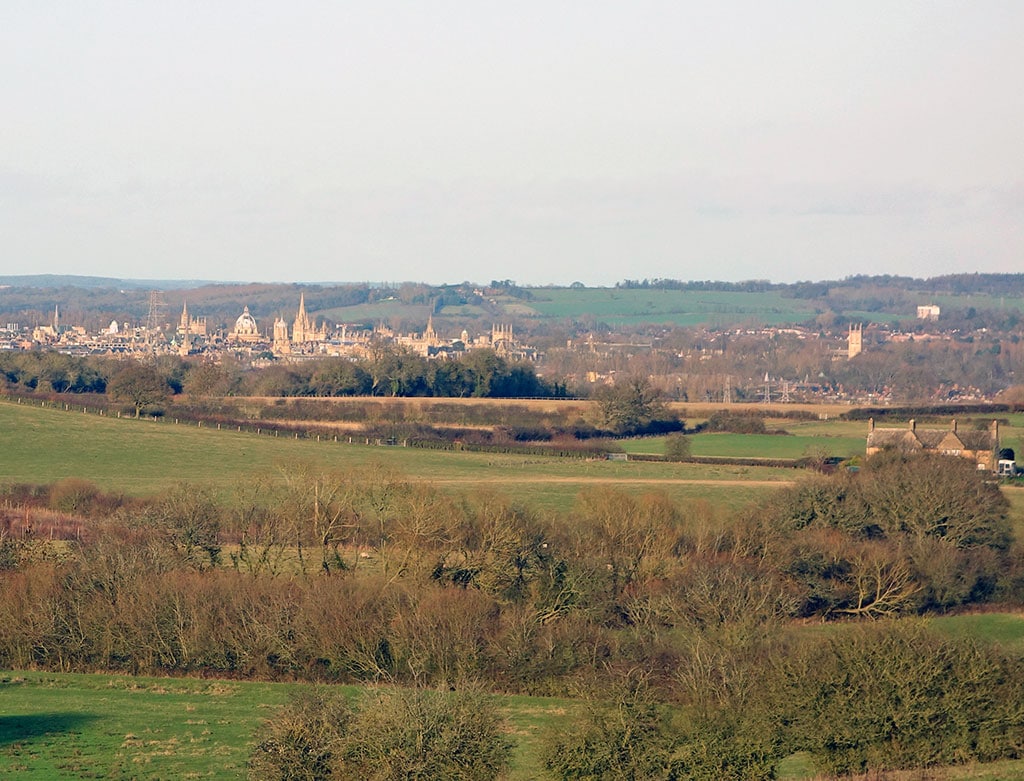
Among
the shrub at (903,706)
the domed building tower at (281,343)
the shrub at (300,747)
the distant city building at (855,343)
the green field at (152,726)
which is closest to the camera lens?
the shrub at (300,747)

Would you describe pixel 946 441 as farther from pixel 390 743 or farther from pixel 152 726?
pixel 390 743

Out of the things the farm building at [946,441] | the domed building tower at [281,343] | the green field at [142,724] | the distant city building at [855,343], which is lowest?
the green field at [142,724]

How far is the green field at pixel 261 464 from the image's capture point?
46.7 metres

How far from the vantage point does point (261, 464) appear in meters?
52.4

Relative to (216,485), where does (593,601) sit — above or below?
below

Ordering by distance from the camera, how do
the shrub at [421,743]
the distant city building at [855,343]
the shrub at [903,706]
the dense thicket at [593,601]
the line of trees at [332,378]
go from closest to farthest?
1. the shrub at [421,743]
2. the shrub at [903,706]
3. the dense thicket at [593,601]
4. the line of trees at [332,378]
5. the distant city building at [855,343]

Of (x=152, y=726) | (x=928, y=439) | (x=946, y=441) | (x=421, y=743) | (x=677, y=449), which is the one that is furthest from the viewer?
(x=928, y=439)

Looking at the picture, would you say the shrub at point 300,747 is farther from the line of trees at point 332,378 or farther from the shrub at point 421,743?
the line of trees at point 332,378

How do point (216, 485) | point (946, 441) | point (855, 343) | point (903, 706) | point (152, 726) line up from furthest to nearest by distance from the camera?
point (855, 343)
point (946, 441)
point (216, 485)
point (152, 726)
point (903, 706)

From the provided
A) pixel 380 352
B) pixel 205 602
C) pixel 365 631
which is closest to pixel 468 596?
pixel 365 631

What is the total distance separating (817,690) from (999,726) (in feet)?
8.32

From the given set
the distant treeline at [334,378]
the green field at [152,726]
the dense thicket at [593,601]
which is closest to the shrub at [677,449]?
the dense thicket at [593,601]

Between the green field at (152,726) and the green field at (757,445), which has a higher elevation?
the green field at (757,445)

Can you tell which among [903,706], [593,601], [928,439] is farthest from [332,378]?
[903,706]
